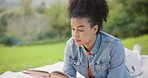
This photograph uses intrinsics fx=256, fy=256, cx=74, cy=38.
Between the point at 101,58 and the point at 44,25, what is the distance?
173 inches

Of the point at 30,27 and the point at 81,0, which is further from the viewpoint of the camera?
the point at 30,27

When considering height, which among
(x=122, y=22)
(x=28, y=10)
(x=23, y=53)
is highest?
(x=28, y=10)

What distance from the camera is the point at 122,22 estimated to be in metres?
6.31

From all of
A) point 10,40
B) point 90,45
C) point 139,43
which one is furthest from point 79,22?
point 10,40

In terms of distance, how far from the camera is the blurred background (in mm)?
5562

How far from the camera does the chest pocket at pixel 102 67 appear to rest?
173 cm

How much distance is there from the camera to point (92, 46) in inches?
70.0

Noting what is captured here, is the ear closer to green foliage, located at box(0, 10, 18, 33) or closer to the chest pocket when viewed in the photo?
the chest pocket

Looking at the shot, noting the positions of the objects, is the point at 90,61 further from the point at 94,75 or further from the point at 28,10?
the point at 28,10

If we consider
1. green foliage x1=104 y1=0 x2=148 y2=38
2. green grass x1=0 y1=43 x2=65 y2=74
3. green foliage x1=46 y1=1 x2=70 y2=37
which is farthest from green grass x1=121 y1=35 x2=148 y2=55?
green foliage x1=46 y1=1 x2=70 y2=37

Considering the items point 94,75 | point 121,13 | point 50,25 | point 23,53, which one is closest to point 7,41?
point 23,53

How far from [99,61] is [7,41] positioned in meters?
4.34

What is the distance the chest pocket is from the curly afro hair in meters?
0.27

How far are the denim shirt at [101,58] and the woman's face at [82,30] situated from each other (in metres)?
0.11
